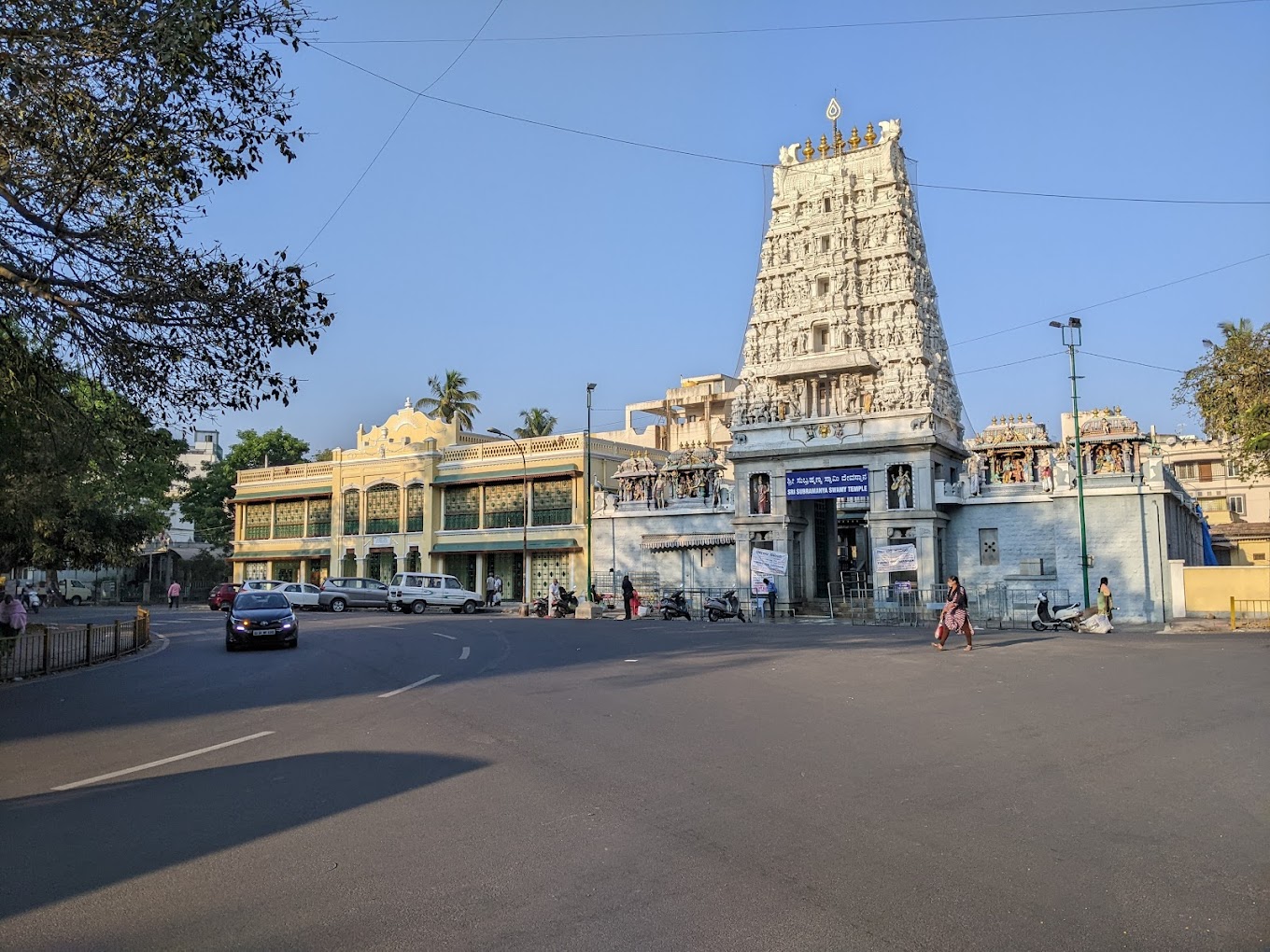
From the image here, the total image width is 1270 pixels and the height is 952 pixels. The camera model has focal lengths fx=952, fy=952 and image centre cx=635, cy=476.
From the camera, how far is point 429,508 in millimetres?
54219

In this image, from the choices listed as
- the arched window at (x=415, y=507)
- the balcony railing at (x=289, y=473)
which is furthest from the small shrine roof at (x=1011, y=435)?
the balcony railing at (x=289, y=473)

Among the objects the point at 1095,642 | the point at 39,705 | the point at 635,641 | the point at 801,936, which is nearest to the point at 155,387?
the point at 39,705

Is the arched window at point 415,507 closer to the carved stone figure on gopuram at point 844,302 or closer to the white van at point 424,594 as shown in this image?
the white van at point 424,594

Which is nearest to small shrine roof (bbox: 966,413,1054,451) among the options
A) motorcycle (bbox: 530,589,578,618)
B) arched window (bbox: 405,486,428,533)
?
motorcycle (bbox: 530,589,578,618)

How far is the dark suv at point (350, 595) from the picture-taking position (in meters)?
44.0

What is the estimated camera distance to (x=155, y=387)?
1221 cm

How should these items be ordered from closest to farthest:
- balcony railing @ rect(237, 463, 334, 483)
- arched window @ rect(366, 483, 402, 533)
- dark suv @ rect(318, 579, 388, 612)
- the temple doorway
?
1. dark suv @ rect(318, 579, 388, 612)
2. the temple doorway
3. arched window @ rect(366, 483, 402, 533)
4. balcony railing @ rect(237, 463, 334, 483)

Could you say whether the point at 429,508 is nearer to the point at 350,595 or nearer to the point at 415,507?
the point at 415,507

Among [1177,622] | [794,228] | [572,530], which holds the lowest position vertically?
[1177,622]

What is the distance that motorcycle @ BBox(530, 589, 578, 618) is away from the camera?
127ft

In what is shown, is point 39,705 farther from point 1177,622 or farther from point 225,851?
point 1177,622

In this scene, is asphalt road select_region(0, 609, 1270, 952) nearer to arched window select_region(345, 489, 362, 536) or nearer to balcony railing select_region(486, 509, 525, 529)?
balcony railing select_region(486, 509, 525, 529)

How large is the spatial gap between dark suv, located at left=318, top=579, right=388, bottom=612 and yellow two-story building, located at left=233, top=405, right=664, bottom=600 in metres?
7.61

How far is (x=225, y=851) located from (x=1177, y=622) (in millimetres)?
32027
